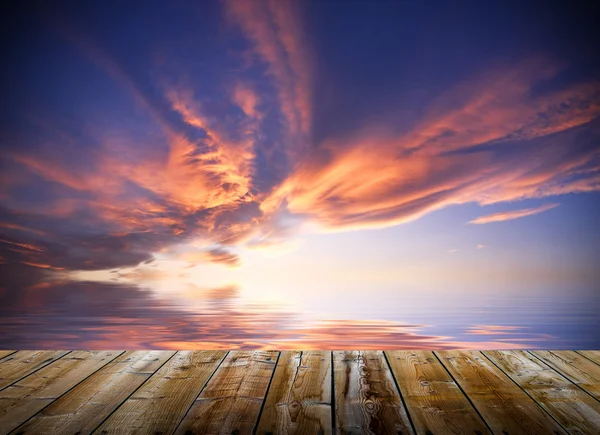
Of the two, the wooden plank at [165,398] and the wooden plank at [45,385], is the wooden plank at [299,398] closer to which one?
the wooden plank at [165,398]

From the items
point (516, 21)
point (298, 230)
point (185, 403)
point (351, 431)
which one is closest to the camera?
point (351, 431)

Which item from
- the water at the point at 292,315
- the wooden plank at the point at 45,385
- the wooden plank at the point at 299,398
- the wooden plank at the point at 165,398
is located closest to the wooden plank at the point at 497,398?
the wooden plank at the point at 299,398

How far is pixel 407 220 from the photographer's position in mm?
3348

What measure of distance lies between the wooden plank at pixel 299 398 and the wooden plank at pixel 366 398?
1.7 inches

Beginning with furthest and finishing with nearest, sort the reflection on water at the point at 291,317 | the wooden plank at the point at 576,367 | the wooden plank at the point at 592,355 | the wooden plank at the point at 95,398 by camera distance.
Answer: the reflection on water at the point at 291,317 < the wooden plank at the point at 592,355 < the wooden plank at the point at 576,367 < the wooden plank at the point at 95,398

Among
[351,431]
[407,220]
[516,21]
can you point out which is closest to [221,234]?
[407,220]

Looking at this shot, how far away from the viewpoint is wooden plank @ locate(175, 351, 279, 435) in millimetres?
1266

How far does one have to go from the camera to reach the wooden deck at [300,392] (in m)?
1.28

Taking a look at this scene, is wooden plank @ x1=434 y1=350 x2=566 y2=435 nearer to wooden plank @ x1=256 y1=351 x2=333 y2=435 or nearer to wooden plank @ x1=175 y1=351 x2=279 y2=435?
wooden plank @ x1=256 y1=351 x2=333 y2=435

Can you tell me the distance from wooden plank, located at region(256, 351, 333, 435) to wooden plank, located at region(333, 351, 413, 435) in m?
0.04

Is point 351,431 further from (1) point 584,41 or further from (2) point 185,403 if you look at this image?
(1) point 584,41

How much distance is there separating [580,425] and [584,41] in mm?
2749

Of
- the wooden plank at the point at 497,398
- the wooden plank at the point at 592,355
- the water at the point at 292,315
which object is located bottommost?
the wooden plank at the point at 497,398

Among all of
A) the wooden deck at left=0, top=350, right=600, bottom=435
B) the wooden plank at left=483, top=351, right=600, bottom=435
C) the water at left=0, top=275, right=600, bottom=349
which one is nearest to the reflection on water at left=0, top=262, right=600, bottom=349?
the water at left=0, top=275, right=600, bottom=349
